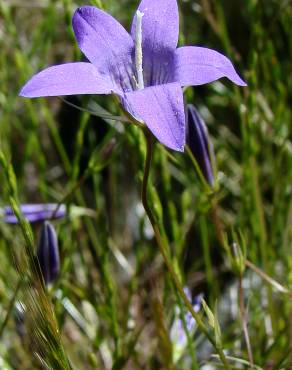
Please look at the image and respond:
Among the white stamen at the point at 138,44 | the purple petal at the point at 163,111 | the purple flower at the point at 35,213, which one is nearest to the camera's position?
the purple petal at the point at 163,111

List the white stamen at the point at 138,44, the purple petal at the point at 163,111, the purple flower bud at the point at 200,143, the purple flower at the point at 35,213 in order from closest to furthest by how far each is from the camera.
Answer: the purple petal at the point at 163,111, the white stamen at the point at 138,44, the purple flower bud at the point at 200,143, the purple flower at the point at 35,213

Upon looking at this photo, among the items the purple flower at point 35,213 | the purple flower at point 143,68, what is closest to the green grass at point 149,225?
the purple flower at point 35,213

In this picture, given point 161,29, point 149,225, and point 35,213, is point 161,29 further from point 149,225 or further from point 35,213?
point 149,225

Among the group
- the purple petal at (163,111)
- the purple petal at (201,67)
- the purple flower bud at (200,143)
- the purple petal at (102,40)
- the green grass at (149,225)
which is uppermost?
the purple petal at (102,40)

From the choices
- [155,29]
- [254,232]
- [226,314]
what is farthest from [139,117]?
[226,314]

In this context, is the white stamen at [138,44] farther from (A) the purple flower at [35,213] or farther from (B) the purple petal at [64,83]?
(A) the purple flower at [35,213]

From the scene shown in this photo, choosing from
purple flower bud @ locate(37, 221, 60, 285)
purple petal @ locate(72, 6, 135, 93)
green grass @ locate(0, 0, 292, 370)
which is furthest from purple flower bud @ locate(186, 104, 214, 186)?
purple flower bud @ locate(37, 221, 60, 285)

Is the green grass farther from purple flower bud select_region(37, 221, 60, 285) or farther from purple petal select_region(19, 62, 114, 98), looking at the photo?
purple petal select_region(19, 62, 114, 98)

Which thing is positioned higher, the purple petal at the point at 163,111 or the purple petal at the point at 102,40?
the purple petal at the point at 102,40
